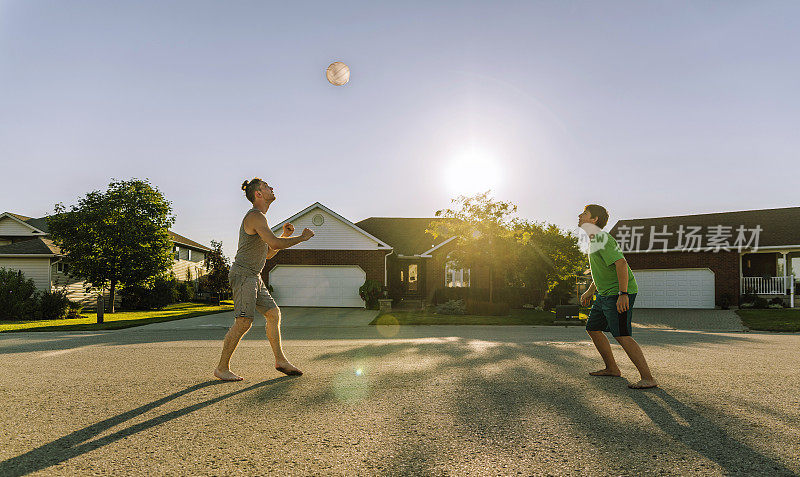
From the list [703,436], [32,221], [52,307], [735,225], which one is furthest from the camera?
[32,221]

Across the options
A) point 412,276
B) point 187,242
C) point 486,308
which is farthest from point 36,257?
point 486,308

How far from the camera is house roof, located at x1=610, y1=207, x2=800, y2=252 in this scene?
24673 mm

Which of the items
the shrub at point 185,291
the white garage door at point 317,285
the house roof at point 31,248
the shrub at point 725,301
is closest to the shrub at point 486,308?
the white garage door at point 317,285

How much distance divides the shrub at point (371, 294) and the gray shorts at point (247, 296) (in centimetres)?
1733

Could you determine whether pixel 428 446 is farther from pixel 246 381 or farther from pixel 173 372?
pixel 173 372

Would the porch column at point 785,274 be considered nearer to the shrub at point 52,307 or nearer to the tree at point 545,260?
the tree at point 545,260

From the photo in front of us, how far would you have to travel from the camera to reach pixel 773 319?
1762cm

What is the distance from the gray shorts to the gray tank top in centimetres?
8

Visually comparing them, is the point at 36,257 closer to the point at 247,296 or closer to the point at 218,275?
the point at 218,275

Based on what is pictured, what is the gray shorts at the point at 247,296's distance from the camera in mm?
4906

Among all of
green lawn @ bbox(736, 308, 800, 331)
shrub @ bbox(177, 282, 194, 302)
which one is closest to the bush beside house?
shrub @ bbox(177, 282, 194, 302)

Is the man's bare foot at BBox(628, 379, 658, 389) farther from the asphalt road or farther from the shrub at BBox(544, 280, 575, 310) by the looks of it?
the shrub at BBox(544, 280, 575, 310)

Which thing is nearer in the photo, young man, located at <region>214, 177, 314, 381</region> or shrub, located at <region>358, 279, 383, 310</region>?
young man, located at <region>214, 177, 314, 381</region>

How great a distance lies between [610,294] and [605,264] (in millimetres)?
304
